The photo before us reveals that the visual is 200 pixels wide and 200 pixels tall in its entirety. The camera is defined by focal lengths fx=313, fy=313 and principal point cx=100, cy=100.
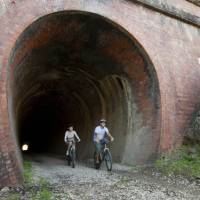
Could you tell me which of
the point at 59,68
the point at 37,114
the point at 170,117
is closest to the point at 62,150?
the point at 37,114

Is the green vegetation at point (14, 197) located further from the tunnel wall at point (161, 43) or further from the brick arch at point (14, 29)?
the tunnel wall at point (161, 43)

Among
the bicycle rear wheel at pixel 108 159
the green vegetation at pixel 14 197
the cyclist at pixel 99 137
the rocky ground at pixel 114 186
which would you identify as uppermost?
the cyclist at pixel 99 137

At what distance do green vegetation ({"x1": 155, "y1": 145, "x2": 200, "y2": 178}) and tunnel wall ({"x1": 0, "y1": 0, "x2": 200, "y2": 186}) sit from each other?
29 cm

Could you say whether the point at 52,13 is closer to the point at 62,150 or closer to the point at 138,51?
the point at 138,51

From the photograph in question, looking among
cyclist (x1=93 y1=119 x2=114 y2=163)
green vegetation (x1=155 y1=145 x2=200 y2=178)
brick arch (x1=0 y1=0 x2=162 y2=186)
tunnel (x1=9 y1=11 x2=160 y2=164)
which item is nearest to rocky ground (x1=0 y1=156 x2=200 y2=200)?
green vegetation (x1=155 y1=145 x2=200 y2=178)

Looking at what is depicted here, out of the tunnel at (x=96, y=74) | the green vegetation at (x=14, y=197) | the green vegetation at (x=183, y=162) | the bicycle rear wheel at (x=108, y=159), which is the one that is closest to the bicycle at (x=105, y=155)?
the bicycle rear wheel at (x=108, y=159)

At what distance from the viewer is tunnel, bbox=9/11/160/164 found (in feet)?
28.1

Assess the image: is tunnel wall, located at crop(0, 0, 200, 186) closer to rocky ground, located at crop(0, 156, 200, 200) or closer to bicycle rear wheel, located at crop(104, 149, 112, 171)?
rocky ground, located at crop(0, 156, 200, 200)

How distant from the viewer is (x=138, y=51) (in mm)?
9531

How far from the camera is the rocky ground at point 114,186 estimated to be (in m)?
5.93

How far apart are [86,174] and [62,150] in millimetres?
8190

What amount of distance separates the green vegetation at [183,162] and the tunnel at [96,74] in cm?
46

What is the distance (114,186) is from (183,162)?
2.96 metres

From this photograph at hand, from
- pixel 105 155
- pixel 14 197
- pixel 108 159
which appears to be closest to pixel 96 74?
pixel 105 155
